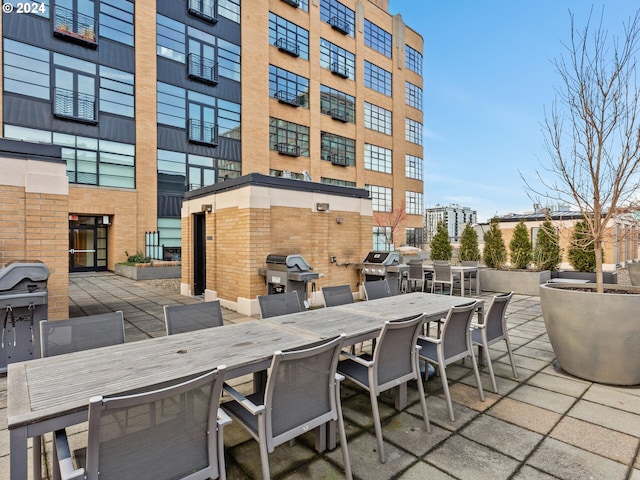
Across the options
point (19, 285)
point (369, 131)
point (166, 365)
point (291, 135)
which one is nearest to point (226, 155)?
point (291, 135)

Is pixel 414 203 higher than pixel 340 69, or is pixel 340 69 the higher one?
pixel 340 69

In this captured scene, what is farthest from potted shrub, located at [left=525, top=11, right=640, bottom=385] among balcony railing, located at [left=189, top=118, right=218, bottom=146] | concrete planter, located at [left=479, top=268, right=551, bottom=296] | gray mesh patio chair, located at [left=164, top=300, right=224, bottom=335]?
balcony railing, located at [left=189, top=118, right=218, bottom=146]

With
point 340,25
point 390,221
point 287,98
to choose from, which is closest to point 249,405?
point 287,98

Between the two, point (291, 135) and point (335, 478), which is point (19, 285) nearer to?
point (335, 478)

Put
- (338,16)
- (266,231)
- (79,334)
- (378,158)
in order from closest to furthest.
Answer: (79,334)
(266,231)
(338,16)
(378,158)

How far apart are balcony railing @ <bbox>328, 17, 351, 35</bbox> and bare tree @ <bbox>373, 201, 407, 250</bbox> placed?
1320 centimetres

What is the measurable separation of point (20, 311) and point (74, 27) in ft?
51.7

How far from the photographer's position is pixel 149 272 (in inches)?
498

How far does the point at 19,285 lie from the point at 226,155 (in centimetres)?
1546

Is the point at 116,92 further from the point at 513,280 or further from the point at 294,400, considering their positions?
the point at 294,400

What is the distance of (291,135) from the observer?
2123 cm

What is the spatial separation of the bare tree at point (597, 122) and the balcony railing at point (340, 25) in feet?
75.7

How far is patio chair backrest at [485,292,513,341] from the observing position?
11.8 ft

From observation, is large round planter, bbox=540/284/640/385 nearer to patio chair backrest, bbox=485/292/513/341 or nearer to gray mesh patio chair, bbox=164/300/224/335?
patio chair backrest, bbox=485/292/513/341
